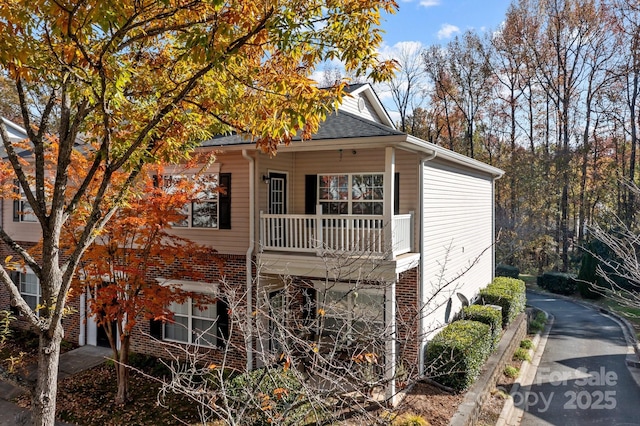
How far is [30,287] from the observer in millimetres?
15016

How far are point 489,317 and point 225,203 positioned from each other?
769 cm

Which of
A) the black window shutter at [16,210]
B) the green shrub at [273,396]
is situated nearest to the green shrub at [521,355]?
the green shrub at [273,396]

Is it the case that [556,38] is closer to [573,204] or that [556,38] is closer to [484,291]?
[573,204]

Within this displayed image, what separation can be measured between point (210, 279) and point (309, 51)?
7.13 m

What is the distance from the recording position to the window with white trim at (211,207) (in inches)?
433

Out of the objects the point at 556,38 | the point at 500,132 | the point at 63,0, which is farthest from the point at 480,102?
the point at 63,0

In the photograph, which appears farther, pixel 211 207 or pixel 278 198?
pixel 278 198

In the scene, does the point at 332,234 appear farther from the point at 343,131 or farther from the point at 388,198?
the point at 343,131

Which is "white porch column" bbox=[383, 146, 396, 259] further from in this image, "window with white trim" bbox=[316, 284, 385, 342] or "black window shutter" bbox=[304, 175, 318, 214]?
"black window shutter" bbox=[304, 175, 318, 214]

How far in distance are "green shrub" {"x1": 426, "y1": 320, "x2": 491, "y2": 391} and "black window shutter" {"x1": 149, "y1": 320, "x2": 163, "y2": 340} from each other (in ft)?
23.0

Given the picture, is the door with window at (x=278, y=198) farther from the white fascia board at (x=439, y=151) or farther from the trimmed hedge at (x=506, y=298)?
the trimmed hedge at (x=506, y=298)

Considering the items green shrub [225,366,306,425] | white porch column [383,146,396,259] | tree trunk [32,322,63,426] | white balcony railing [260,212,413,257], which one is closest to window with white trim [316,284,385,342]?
green shrub [225,366,306,425]

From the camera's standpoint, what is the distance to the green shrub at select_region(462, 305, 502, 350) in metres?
12.0

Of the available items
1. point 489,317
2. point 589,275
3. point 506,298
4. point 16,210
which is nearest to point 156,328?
point 16,210
